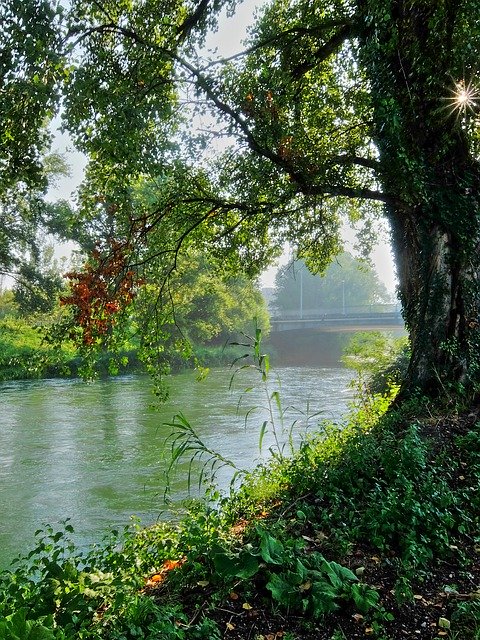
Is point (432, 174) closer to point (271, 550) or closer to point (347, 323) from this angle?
point (271, 550)

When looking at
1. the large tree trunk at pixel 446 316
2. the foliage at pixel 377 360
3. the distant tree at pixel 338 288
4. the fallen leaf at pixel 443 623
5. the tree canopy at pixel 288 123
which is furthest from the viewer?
the distant tree at pixel 338 288

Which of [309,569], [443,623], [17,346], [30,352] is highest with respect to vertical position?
[17,346]

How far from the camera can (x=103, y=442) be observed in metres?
11.8

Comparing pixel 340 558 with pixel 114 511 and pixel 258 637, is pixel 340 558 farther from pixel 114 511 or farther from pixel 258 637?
pixel 114 511

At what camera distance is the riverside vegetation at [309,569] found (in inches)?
111

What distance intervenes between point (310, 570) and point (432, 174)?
556cm

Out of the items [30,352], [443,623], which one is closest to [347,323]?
[30,352]

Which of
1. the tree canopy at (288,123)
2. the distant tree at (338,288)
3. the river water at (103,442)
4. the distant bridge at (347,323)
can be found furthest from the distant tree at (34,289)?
the distant tree at (338,288)

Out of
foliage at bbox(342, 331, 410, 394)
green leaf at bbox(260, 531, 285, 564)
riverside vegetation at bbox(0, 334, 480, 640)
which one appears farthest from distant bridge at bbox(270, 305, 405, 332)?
green leaf at bbox(260, 531, 285, 564)

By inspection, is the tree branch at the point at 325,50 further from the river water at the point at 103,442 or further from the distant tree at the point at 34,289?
the distant tree at the point at 34,289

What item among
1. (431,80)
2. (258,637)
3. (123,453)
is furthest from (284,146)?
(123,453)

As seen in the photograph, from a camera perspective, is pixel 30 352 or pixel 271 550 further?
pixel 30 352

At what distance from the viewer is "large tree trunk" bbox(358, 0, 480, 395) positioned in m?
6.29

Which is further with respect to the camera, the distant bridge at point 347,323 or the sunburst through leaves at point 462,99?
the distant bridge at point 347,323
